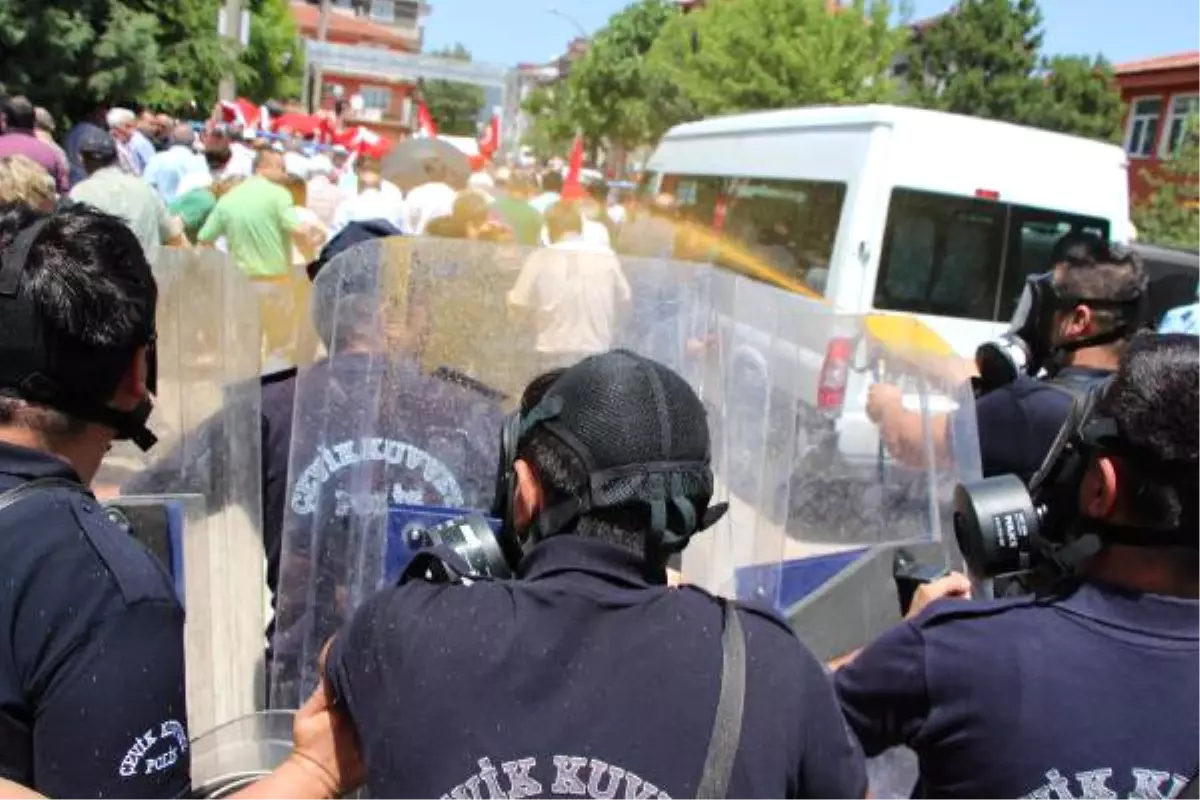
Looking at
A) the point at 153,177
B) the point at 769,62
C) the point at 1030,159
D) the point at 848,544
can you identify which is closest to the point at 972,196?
the point at 1030,159

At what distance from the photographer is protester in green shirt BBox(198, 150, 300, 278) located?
22.5 feet

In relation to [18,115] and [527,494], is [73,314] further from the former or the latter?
[18,115]

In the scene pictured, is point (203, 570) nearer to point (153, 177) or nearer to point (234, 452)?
point (234, 452)

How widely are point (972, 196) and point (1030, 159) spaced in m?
0.45

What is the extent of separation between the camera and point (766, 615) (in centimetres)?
142

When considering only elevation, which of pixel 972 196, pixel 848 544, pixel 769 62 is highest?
pixel 769 62

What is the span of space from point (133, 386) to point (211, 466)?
0.82 metres

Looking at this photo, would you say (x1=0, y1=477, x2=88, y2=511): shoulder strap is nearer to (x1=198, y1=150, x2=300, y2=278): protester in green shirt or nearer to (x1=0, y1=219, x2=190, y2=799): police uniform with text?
(x1=0, y1=219, x2=190, y2=799): police uniform with text

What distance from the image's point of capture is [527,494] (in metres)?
1.49

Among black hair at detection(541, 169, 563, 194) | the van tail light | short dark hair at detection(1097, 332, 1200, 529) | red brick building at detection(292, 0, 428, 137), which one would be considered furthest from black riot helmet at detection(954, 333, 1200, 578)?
red brick building at detection(292, 0, 428, 137)

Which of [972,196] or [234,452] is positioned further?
[972,196]

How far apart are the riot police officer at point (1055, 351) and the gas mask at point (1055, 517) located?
2.91 feet

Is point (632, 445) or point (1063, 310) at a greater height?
point (1063, 310)

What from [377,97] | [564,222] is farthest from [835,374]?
[377,97]
